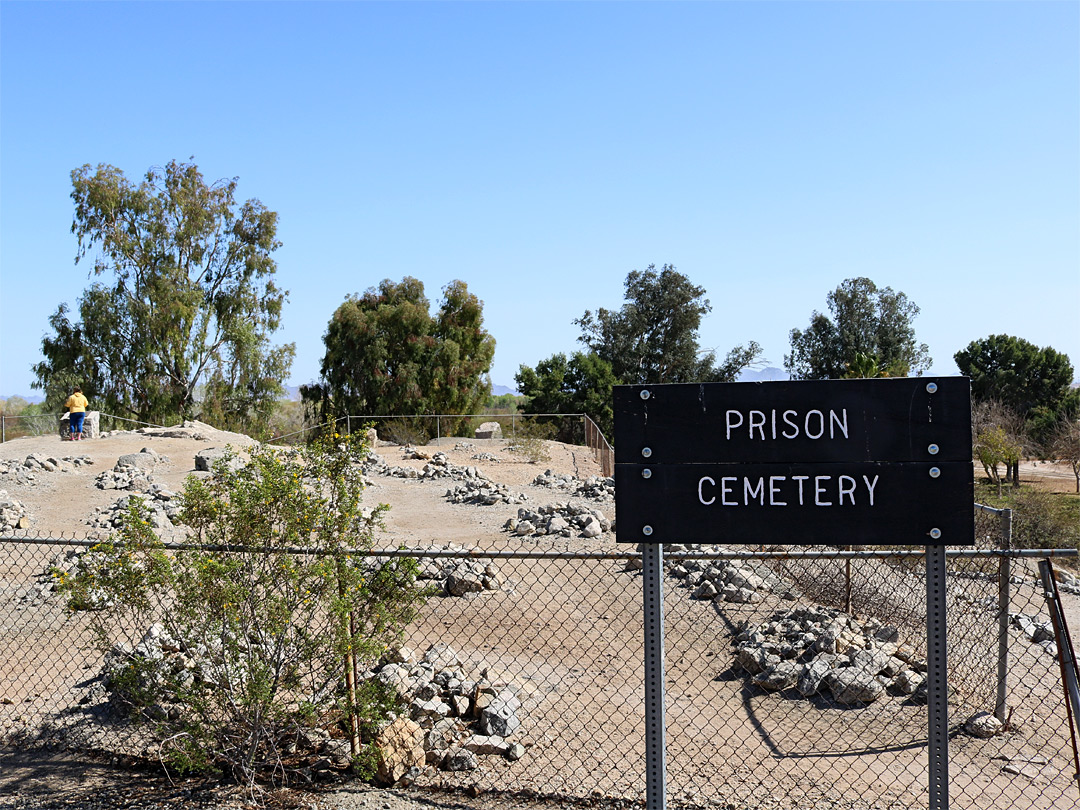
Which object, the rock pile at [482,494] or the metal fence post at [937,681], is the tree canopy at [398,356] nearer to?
the rock pile at [482,494]

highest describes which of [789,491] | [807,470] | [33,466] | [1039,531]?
[807,470]

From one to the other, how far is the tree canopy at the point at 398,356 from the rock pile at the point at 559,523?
25176 mm

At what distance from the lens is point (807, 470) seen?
417 cm

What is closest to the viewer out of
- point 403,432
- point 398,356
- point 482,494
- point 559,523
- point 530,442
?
point 559,523

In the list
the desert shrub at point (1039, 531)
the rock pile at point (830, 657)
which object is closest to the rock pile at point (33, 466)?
the rock pile at point (830, 657)

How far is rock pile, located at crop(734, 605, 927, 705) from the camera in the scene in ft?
Answer: 21.0

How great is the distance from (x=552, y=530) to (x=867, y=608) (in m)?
5.92

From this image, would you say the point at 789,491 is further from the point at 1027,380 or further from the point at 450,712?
the point at 1027,380

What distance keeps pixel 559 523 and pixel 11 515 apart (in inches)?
358

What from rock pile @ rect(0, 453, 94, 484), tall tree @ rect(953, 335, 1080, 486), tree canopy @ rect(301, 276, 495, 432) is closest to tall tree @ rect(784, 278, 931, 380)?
tall tree @ rect(953, 335, 1080, 486)

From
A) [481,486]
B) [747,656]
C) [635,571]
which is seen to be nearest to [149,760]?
[747,656]

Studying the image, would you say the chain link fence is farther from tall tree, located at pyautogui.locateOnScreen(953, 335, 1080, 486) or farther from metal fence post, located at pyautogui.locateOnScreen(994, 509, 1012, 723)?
tall tree, located at pyautogui.locateOnScreen(953, 335, 1080, 486)

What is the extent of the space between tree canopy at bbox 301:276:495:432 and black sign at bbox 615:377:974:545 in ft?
118

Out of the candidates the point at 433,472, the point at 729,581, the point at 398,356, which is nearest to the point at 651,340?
the point at 398,356
